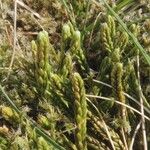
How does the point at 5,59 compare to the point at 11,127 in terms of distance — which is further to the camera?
the point at 5,59

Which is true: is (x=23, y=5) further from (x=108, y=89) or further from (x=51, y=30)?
(x=108, y=89)

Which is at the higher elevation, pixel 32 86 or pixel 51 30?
pixel 51 30

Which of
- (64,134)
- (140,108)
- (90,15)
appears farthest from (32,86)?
(90,15)

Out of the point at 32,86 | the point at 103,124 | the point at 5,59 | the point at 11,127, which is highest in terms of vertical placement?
the point at 5,59

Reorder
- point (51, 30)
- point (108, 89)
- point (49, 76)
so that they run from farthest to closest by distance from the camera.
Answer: point (51, 30), point (108, 89), point (49, 76)

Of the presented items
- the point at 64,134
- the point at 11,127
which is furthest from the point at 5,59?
the point at 64,134

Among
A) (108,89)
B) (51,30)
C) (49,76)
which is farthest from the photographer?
(51,30)
